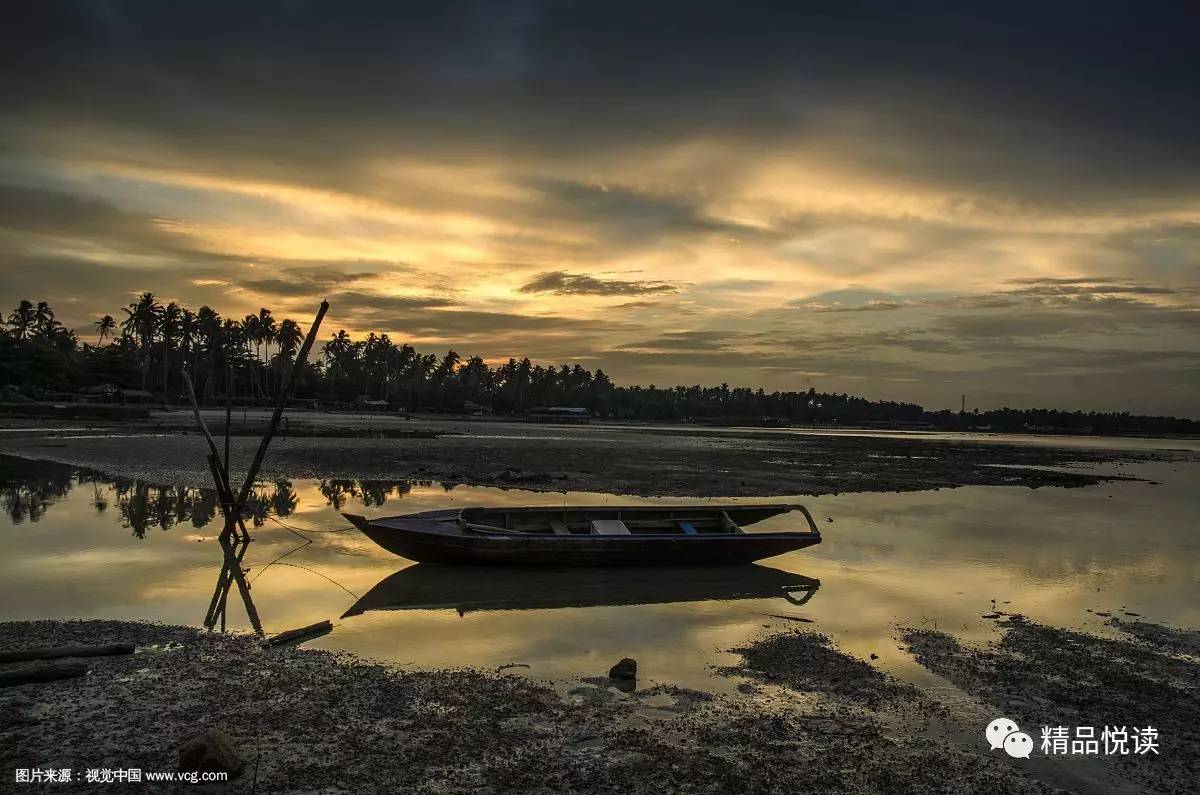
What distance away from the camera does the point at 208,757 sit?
17.9ft

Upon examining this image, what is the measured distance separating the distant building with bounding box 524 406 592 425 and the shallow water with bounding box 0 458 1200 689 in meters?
107

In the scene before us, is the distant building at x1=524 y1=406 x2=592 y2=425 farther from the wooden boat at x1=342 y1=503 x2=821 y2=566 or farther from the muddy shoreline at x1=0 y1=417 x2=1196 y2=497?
the wooden boat at x1=342 y1=503 x2=821 y2=566

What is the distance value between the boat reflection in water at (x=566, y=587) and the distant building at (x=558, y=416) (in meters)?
113

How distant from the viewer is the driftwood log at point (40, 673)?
23.2 feet

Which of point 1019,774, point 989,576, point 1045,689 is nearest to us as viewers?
point 1019,774

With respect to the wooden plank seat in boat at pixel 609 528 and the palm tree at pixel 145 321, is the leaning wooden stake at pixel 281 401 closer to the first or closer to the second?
the wooden plank seat in boat at pixel 609 528

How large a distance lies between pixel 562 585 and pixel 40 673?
781 cm

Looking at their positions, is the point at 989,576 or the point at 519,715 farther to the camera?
the point at 989,576

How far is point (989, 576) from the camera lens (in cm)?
1488

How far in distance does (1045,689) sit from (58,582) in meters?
14.7

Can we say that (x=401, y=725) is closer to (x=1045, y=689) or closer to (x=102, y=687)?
(x=102, y=687)

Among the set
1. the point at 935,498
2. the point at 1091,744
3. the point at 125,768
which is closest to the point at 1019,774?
the point at 1091,744

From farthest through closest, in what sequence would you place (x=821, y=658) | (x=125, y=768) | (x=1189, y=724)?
1. (x=821, y=658)
2. (x=1189, y=724)
3. (x=125, y=768)

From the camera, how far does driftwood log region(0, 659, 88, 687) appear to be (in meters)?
7.06
